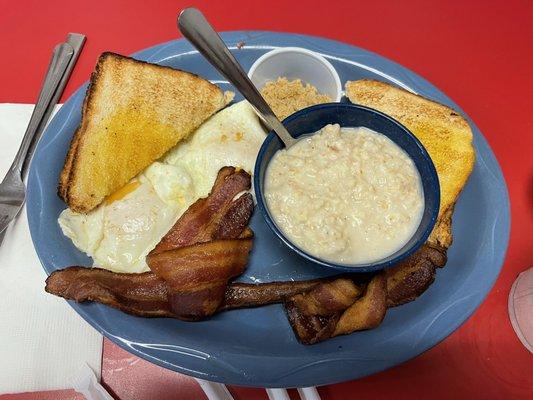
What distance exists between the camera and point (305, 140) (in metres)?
1.61

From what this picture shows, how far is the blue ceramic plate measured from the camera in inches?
59.1

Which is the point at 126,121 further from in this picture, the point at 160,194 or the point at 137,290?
the point at 137,290

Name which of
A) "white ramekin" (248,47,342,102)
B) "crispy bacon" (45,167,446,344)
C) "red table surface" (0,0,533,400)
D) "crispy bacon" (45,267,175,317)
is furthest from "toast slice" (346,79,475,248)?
"crispy bacon" (45,267,175,317)

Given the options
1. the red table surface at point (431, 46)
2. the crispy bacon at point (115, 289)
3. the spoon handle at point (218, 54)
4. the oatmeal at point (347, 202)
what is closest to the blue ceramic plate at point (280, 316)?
the crispy bacon at point (115, 289)

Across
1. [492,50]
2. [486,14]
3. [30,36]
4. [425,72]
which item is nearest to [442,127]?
[425,72]

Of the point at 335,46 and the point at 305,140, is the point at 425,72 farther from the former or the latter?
the point at 305,140

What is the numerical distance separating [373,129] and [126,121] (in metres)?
0.94

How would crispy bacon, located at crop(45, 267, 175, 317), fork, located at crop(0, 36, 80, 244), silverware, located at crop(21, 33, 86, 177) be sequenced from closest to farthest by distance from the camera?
crispy bacon, located at crop(45, 267, 175, 317) → fork, located at crop(0, 36, 80, 244) → silverware, located at crop(21, 33, 86, 177)

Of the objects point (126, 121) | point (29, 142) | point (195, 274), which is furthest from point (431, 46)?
point (29, 142)

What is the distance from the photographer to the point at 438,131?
179cm

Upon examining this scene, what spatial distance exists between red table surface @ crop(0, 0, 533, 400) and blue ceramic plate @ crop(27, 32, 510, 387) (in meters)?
0.20

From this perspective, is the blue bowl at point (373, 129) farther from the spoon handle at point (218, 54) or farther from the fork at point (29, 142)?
the fork at point (29, 142)

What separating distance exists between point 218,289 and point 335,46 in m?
1.20

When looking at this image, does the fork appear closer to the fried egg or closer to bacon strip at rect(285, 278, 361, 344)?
the fried egg
